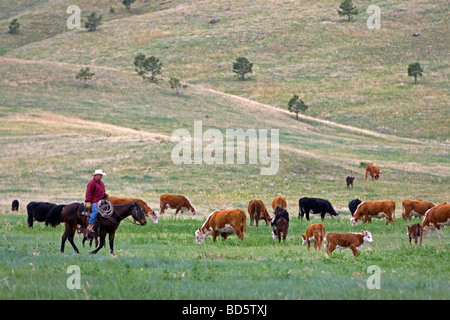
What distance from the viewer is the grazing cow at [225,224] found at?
21812mm

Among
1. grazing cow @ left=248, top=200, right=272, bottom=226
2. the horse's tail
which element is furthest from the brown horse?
grazing cow @ left=248, top=200, right=272, bottom=226

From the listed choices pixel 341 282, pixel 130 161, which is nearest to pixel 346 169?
pixel 130 161

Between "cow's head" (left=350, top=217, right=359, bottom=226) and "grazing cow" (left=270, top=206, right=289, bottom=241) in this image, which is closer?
"grazing cow" (left=270, top=206, right=289, bottom=241)

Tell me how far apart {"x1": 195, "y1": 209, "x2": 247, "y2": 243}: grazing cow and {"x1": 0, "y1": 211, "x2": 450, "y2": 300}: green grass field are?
1.42 feet

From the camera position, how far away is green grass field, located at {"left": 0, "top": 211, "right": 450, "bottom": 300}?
11.4m

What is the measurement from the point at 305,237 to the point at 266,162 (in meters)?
31.5

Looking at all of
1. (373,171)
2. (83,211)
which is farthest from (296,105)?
(83,211)

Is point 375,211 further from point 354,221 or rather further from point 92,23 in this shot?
point 92,23

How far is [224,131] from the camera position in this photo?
2704 inches

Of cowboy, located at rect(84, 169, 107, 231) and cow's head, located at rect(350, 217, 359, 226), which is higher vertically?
cowboy, located at rect(84, 169, 107, 231)

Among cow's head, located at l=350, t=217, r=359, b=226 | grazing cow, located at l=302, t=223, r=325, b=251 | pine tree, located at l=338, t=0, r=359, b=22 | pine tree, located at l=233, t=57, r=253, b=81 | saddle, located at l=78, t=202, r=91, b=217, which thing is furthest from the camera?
pine tree, located at l=338, t=0, r=359, b=22

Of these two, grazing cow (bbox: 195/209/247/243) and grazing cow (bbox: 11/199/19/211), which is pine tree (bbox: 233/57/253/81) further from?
grazing cow (bbox: 195/209/247/243)

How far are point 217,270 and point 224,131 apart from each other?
179ft

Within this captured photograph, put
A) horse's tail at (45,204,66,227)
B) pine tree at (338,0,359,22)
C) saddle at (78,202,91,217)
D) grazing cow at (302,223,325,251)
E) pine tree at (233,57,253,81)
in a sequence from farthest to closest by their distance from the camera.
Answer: pine tree at (338,0,359,22) → pine tree at (233,57,253,81) → horse's tail at (45,204,66,227) → grazing cow at (302,223,325,251) → saddle at (78,202,91,217)
